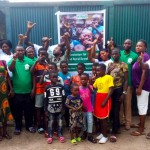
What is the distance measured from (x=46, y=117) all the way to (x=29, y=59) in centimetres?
111

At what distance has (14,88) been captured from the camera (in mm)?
4465

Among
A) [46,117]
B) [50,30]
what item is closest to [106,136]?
[46,117]

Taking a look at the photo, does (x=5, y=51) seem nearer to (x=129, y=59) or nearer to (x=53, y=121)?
(x=53, y=121)

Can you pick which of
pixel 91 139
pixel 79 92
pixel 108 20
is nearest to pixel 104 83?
pixel 79 92

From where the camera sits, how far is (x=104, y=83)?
4.14 meters

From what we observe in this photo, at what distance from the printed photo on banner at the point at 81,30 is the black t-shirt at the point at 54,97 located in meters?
1.04

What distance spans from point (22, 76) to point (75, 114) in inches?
46.3

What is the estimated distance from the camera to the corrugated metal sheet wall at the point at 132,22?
5125 mm

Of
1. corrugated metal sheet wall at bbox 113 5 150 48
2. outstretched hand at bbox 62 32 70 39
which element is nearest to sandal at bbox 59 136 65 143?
outstretched hand at bbox 62 32 70 39

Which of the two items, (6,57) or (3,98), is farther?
(6,57)

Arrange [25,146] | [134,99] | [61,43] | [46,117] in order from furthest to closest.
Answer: [134,99] → [61,43] → [46,117] → [25,146]

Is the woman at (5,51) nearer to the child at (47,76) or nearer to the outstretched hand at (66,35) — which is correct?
the child at (47,76)

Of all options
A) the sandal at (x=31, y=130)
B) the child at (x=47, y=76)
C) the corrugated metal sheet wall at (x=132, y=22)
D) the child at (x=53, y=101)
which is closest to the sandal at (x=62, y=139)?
the child at (x=53, y=101)

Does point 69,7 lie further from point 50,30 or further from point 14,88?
point 14,88
